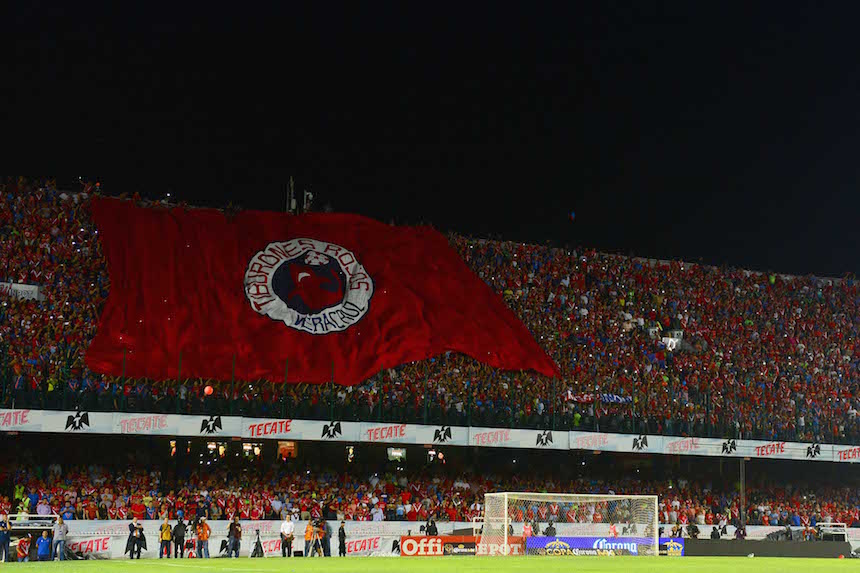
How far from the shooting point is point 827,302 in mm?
58656

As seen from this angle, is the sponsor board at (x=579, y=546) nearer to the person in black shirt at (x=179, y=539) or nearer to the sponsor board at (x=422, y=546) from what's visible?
the sponsor board at (x=422, y=546)

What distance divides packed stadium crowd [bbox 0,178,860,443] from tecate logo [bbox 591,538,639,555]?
8.95 metres

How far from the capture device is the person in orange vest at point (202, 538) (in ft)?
114

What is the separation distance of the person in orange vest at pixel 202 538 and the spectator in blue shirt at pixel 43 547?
200 inches

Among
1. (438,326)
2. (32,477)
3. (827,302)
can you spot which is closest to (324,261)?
(438,326)

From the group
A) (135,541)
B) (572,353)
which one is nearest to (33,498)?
(135,541)

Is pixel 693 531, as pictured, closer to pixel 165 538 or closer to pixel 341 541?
pixel 341 541

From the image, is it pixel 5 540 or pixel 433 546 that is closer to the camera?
pixel 5 540

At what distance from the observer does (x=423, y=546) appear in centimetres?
3531

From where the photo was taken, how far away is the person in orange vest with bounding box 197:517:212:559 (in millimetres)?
34625

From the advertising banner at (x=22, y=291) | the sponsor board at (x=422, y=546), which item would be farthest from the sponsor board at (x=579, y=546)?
the advertising banner at (x=22, y=291)

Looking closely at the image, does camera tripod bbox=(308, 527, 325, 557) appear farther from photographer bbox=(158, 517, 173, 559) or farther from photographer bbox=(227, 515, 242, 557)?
photographer bbox=(158, 517, 173, 559)

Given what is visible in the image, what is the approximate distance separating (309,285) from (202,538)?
51.0 feet

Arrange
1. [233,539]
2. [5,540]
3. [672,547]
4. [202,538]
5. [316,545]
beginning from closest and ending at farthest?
[5,540] → [202,538] → [233,539] → [316,545] → [672,547]
